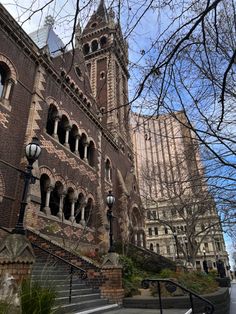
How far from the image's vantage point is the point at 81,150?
18.1 metres

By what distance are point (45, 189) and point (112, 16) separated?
1047 centimetres

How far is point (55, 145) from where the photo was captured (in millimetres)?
13953

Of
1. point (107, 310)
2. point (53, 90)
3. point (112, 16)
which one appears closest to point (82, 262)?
point (107, 310)

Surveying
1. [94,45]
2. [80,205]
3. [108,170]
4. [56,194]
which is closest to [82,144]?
[108,170]

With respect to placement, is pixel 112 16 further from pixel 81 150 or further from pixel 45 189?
pixel 81 150

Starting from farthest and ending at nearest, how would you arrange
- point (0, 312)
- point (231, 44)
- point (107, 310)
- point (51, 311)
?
point (107, 310) < point (231, 44) < point (51, 311) < point (0, 312)

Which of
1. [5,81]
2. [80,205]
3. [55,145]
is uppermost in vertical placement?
[5,81]

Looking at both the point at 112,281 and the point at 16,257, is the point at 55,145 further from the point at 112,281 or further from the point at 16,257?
the point at 16,257

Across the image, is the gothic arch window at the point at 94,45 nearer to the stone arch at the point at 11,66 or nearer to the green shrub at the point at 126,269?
the stone arch at the point at 11,66

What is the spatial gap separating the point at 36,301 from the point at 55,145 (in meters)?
11.3

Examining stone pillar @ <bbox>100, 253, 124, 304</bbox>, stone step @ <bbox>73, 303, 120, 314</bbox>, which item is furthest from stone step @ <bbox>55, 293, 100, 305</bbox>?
stone step @ <bbox>73, 303, 120, 314</bbox>

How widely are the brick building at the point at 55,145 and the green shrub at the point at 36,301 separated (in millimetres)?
4536

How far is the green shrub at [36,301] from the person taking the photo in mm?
3111

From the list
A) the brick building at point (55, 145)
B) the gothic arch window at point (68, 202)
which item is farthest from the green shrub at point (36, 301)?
the gothic arch window at point (68, 202)
